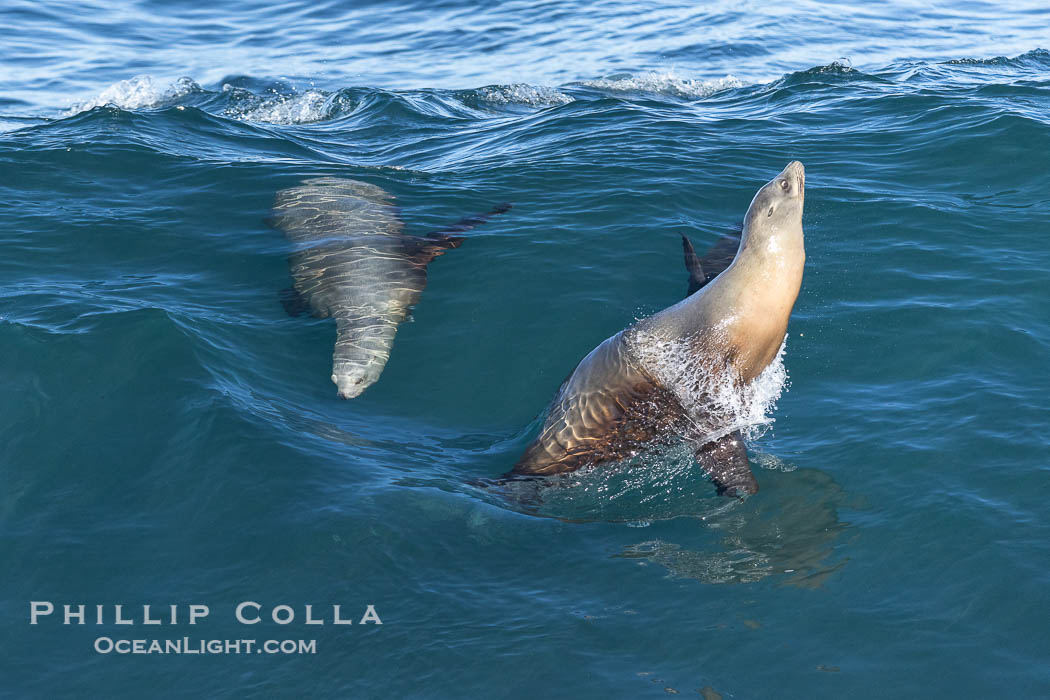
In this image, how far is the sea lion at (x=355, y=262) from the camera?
10.1 metres

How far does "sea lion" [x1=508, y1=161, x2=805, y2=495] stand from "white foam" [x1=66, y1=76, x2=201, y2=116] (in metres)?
13.1

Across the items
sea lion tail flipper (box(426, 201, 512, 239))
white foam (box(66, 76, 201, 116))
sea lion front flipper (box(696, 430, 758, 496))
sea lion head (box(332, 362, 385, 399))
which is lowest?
sea lion front flipper (box(696, 430, 758, 496))

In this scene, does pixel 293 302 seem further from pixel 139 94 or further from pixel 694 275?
pixel 139 94

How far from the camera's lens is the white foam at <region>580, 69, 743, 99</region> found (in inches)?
742

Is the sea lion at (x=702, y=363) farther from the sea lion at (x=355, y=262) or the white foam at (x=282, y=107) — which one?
the white foam at (x=282, y=107)

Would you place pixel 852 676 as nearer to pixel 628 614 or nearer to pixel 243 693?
pixel 628 614

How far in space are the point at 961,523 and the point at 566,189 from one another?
746cm

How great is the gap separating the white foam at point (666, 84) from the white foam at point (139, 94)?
8015mm

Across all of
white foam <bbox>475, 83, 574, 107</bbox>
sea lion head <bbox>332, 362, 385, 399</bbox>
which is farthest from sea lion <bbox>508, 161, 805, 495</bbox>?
white foam <bbox>475, 83, 574, 107</bbox>

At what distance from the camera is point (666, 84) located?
64.1 ft

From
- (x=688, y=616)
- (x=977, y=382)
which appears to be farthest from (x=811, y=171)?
(x=688, y=616)

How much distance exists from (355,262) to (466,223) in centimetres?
158

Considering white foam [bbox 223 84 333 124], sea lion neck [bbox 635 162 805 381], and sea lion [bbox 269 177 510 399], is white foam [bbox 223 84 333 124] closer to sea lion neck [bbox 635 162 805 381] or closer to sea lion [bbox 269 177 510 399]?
sea lion [bbox 269 177 510 399]

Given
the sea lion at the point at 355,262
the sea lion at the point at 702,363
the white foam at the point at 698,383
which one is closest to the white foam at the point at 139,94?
the sea lion at the point at 355,262
